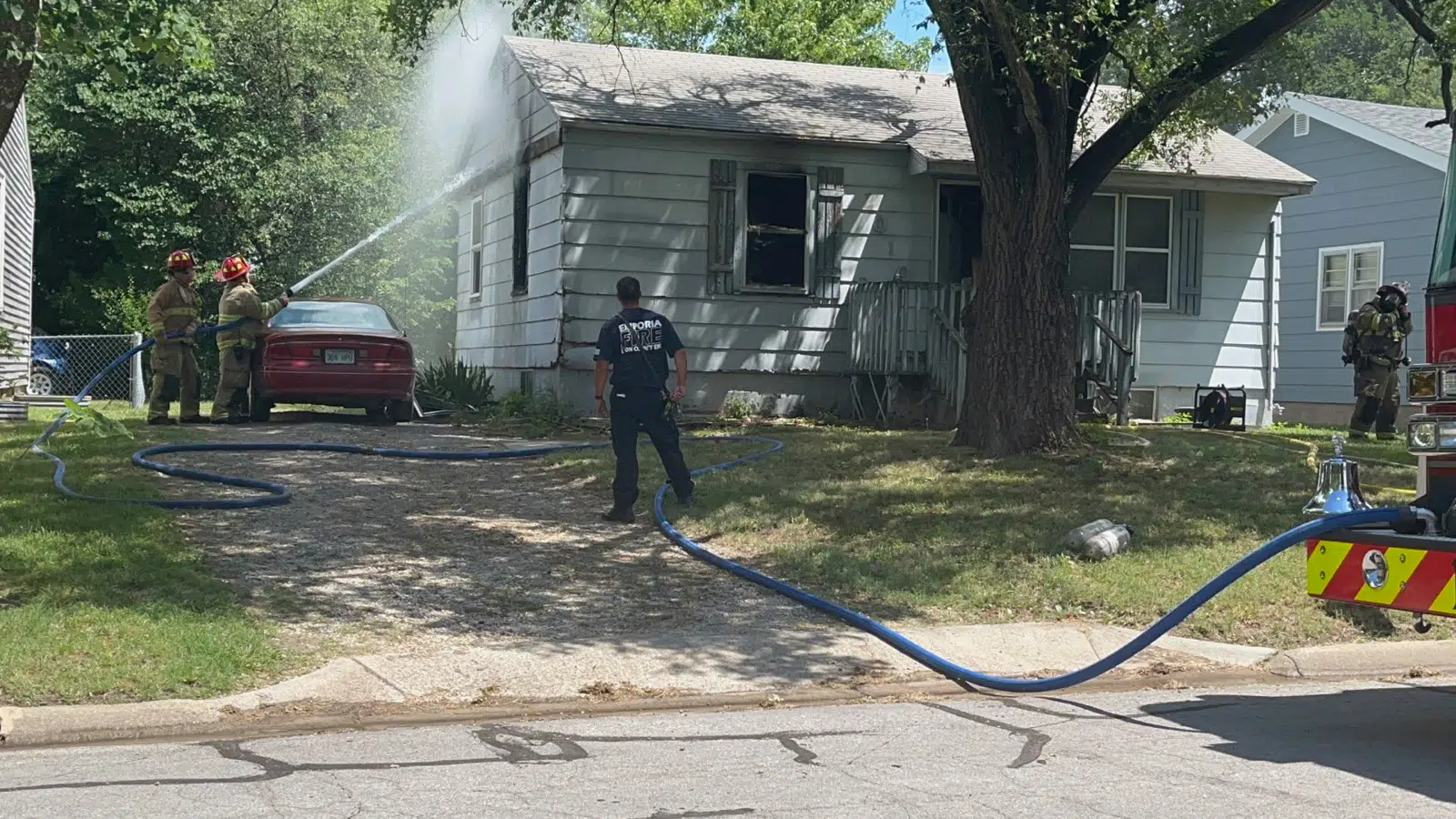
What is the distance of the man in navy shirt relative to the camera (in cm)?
1020

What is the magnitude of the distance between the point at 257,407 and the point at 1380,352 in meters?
12.2

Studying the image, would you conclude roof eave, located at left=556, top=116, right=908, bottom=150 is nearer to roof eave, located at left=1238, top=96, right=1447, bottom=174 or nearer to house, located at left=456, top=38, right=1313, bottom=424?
house, located at left=456, top=38, right=1313, bottom=424

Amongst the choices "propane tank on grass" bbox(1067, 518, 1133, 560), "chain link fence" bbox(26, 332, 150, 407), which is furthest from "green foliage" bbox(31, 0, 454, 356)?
"propane tank on grass" bbox(1067, 518, 1133, 560)

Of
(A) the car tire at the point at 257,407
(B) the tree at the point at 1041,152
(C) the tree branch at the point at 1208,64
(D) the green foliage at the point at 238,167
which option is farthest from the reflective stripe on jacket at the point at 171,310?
(D) the green foliage at the point at 238,167

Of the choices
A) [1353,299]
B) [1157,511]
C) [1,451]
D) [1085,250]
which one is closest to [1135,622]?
[1157,511]

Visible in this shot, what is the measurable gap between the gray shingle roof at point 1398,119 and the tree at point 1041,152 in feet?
31.2

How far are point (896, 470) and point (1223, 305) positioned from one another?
9273mm

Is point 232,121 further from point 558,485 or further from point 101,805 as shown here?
point 101,805

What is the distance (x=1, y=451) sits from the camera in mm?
12500

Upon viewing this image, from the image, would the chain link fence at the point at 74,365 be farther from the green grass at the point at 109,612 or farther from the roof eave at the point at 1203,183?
the roof eave at the point at 1203,183

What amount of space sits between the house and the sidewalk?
8.96 meters

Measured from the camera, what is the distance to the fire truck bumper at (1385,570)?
18.2 ft

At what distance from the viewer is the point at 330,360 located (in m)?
15.6

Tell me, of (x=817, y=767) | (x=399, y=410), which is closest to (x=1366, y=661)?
(x=817, y=767)
